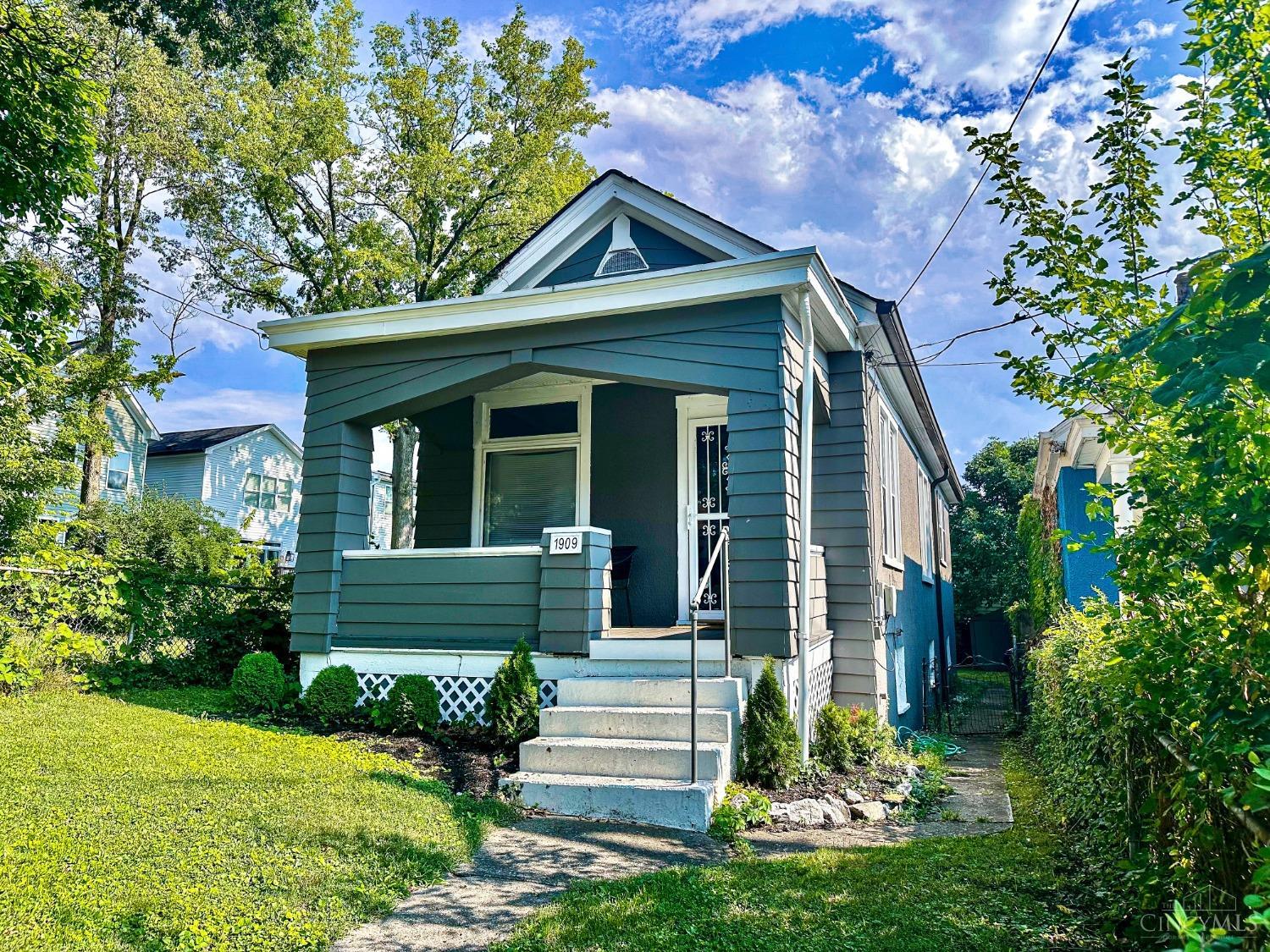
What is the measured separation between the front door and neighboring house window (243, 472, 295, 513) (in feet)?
84.4

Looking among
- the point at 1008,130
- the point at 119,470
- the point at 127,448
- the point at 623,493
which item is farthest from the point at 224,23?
the point at 119,470

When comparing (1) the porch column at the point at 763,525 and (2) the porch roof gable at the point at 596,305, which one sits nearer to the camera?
(1) the porch column at the point at 763,525

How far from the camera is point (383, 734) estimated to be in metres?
6.97

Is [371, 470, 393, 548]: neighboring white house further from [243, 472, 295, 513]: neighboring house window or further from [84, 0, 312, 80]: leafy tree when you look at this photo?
[84, 0, 312, 80]: leafy tree

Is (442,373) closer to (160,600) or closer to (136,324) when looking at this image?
(160,600)

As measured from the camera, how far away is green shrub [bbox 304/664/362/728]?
7.30 m

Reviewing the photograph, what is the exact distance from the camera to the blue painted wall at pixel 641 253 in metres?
8.58

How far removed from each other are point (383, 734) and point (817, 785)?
3.72 meters

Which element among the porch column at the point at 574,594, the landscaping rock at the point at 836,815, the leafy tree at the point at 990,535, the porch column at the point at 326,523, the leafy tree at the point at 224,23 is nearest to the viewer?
the landscaping rock at the point at 836,815

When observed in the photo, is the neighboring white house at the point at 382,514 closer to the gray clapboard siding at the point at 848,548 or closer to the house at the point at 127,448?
the house at the point at 127,448

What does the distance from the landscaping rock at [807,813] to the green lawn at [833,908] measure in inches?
30.0

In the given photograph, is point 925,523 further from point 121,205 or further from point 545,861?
point 121,205

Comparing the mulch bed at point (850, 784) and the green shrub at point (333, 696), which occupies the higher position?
the green shrub at point (333, 696)

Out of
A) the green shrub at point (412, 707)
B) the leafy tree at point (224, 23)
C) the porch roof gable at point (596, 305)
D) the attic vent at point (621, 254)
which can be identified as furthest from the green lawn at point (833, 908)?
the leafy tree at point (224, 23)
